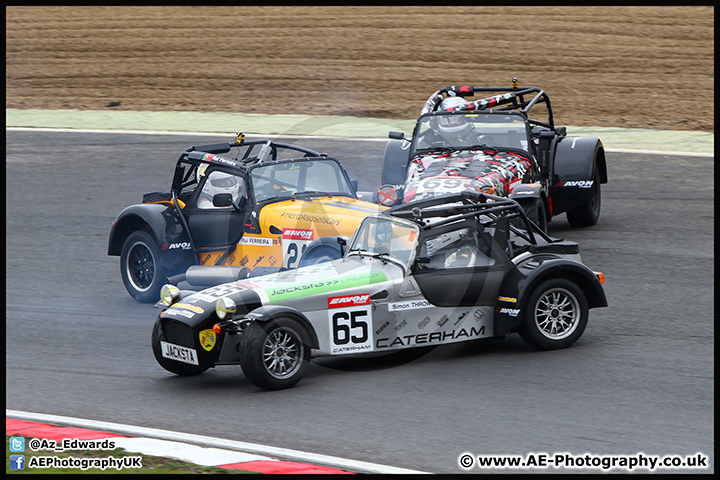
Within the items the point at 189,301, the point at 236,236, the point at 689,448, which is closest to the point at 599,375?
the point at 689,448

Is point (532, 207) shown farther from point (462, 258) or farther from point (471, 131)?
point (462, 258)

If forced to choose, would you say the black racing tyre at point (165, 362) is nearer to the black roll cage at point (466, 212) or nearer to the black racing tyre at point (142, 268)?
the black roll cage at point (466, 212)

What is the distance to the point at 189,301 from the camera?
8.21 meters

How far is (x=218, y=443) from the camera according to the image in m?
6.69

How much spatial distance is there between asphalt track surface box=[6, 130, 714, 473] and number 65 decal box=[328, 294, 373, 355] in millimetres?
257

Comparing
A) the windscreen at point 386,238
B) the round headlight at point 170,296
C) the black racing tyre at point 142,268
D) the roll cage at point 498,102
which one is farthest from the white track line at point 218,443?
the roll cage at point 498,102

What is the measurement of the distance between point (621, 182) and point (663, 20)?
12420 millimetres

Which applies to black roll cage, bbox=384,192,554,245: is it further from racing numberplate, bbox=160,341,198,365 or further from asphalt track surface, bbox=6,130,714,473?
racing numberplate, bbox=160,341,198,365

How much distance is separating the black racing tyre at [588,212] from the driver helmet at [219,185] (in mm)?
5406

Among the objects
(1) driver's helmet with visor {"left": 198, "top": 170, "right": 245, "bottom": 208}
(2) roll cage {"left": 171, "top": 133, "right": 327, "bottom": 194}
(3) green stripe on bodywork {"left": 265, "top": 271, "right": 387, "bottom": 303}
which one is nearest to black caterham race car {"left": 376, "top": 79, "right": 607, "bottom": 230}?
(2) roll cage {"left": 171, "top": 133, "right": 327, "bottom": 194}

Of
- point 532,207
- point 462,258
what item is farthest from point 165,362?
point 532,207

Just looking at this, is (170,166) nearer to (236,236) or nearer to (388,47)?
(236,236)

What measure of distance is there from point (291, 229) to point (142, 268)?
1977 mm

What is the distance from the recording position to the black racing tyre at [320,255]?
10023 mm
